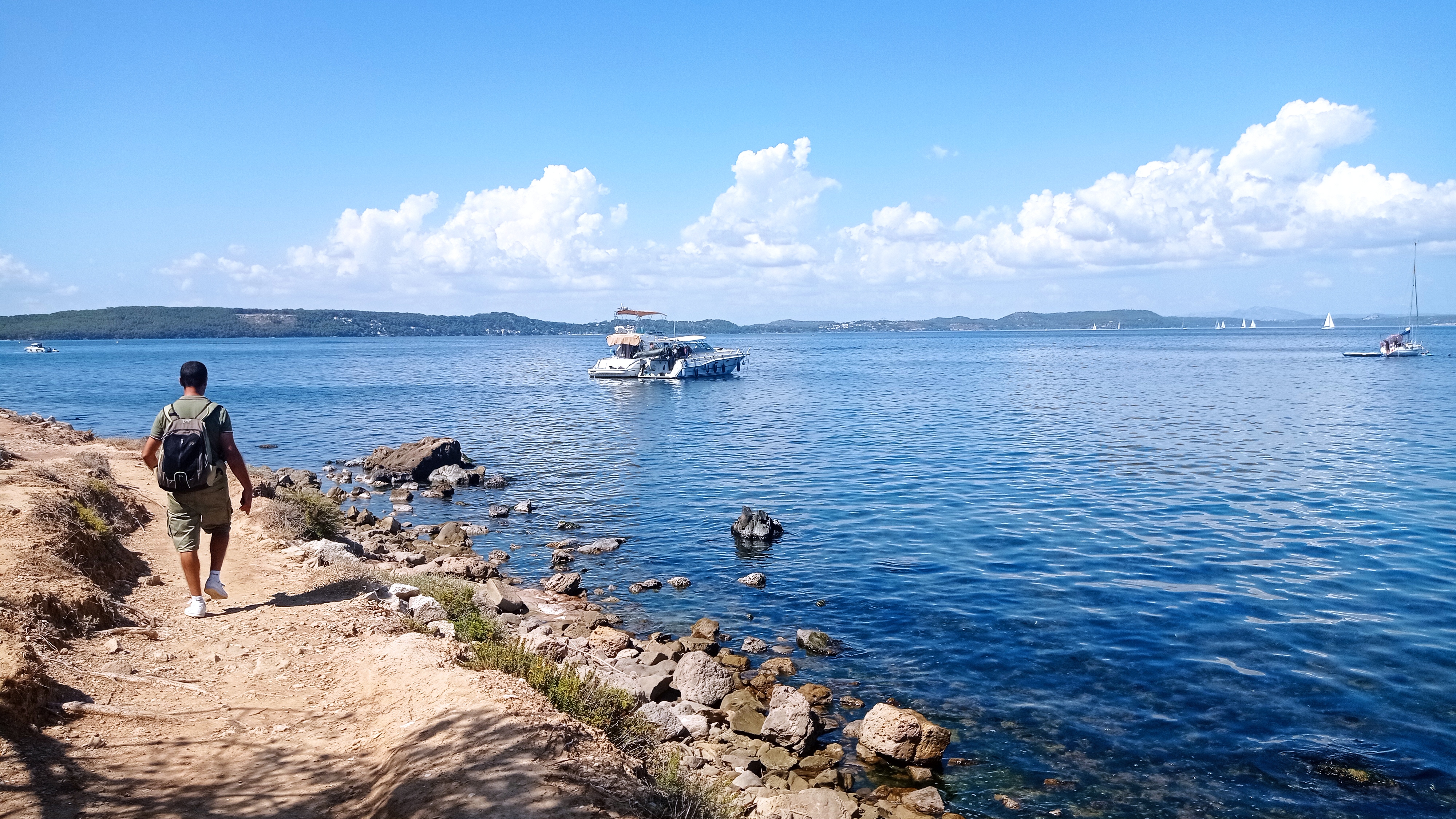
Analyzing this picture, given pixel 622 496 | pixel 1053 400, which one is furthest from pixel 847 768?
pixel 1053 400

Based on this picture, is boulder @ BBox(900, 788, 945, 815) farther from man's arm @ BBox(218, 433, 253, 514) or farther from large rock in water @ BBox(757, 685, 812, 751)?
man's arm @ BBox(218, 433, 253, 514)

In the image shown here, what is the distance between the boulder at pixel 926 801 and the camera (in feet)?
30.4

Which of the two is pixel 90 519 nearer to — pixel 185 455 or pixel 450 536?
pixel 185 455

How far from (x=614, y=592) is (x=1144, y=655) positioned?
9.87m

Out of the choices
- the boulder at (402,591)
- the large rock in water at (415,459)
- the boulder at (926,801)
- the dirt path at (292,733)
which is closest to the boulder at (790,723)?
the boulder at (926,801)

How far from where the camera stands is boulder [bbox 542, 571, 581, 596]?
56.0ft

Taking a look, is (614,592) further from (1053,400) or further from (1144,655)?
(1053,400)

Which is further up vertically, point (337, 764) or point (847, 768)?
point (337, 764)

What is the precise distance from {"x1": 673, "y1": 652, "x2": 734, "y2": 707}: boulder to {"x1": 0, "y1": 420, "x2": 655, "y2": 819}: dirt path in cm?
394

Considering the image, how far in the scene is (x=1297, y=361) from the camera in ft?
313

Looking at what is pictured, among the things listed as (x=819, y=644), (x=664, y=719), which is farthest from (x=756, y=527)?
(x=664, y=719)

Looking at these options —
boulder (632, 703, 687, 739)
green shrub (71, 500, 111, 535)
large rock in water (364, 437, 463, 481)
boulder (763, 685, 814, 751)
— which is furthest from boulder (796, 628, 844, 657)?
large rock in water (364, 437, 463, 481)

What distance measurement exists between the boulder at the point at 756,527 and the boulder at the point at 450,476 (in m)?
12.5

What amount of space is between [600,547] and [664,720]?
10.7m
